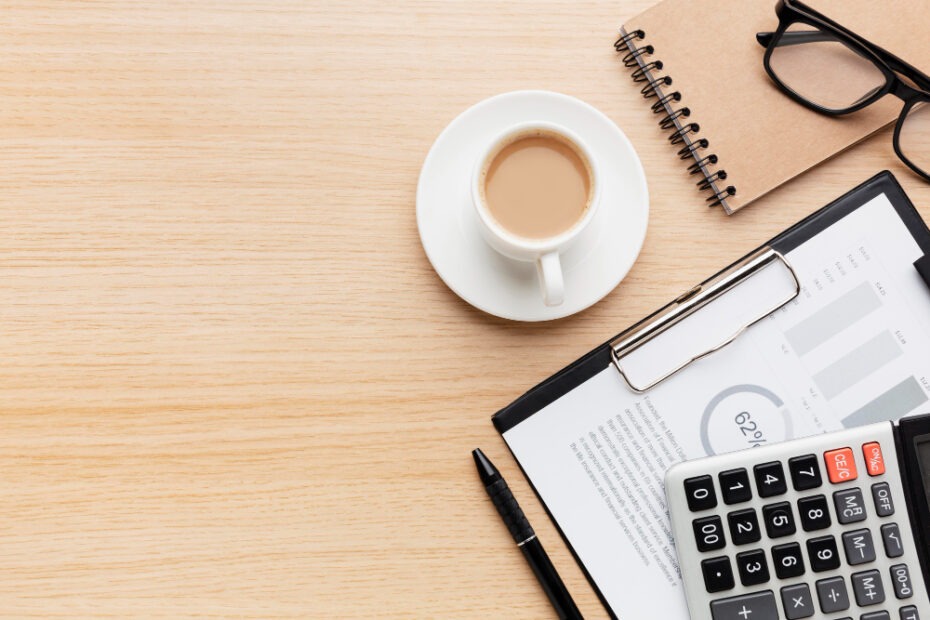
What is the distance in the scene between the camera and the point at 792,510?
0.55 m

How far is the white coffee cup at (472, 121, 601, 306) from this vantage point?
53 cm

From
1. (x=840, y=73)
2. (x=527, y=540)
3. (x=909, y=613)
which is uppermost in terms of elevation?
(x=840, y=73)

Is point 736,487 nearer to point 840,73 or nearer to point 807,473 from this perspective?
point 807,473

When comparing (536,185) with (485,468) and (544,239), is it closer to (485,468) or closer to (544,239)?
(544,239)

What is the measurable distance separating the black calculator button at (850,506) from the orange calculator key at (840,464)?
0.03 feet

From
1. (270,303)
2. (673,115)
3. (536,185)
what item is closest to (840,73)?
(673,115)

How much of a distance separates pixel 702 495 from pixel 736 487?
0.03m

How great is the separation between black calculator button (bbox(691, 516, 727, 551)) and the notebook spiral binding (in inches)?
9.7

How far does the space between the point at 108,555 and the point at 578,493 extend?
37 cm

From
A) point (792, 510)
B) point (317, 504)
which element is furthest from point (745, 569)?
point (317, 504)

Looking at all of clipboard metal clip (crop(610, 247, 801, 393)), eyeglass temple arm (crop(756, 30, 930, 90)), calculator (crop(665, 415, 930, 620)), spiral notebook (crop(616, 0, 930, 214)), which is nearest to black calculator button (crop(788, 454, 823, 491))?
calculator (crop(665, 415, 930, 620))

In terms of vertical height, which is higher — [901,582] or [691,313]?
[691,313]

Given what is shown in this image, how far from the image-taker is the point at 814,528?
0.55 meters

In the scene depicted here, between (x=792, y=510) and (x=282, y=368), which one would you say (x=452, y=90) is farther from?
(x=792, y=510)
